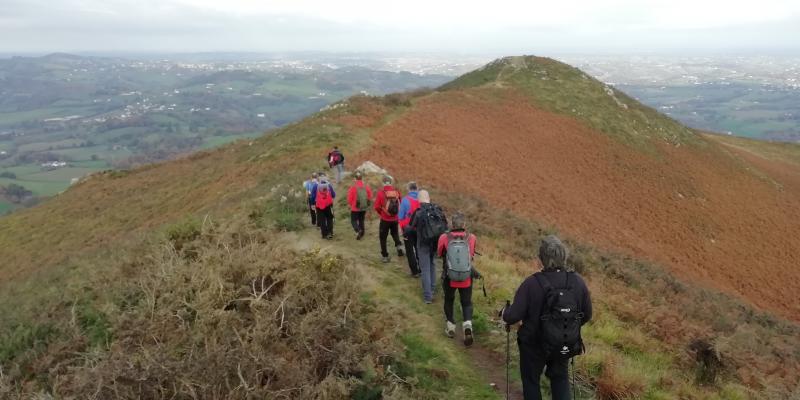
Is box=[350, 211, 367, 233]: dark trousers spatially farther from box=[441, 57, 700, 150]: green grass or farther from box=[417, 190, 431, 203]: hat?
box=[441, 57, 700, 150]: green grass

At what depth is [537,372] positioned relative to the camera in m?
5.37

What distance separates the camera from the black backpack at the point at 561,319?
486 centimetres

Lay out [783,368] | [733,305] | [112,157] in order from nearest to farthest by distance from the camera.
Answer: [783,368] < [733,305] < [112,157]

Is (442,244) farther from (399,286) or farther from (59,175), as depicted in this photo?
(59,175)

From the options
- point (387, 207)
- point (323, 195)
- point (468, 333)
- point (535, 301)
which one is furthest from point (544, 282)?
point (323, 195)

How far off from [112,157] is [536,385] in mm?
146784

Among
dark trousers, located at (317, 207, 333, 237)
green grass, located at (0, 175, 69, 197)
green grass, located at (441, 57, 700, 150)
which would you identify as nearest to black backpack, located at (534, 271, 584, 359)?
dark trousers, located at (317, 207, 333, 237)

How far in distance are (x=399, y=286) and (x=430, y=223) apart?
2.02 meters

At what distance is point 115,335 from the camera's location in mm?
7125

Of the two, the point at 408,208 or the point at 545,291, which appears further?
the point at 408,208

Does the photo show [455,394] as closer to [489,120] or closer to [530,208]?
[530,208]

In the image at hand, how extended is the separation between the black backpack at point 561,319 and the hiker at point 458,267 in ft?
7.25

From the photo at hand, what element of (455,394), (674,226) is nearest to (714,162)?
(674,226)

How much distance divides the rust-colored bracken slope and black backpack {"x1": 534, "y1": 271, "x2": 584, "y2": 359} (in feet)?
52.3
